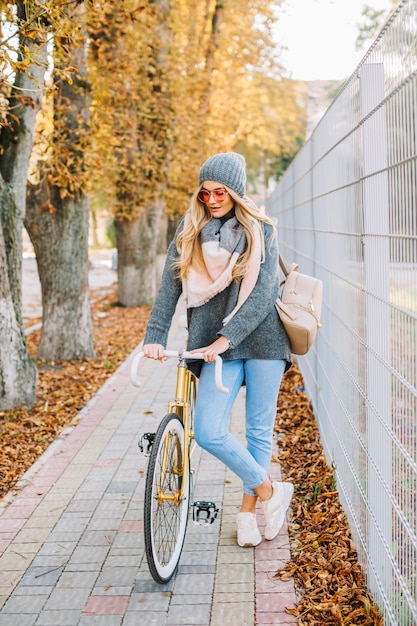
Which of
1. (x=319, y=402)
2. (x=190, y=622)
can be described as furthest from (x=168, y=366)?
(x=190, y=622)

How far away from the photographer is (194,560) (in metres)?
4.63

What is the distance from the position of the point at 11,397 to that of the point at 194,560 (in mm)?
3894

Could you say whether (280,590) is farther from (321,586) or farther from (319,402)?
(319,402)

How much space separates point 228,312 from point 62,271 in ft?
22.8

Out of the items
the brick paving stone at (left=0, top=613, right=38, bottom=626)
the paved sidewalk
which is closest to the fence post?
the paved sidewalk

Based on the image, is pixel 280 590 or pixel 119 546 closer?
pixel 280 590

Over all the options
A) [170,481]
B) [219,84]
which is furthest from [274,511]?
[219,84]

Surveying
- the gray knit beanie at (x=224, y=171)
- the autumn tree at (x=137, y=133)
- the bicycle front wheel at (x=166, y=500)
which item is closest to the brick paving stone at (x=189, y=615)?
the bicycle front wheel at (x=166, y=500)

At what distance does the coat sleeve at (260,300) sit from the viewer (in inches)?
169

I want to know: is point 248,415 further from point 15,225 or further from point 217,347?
point 15,225

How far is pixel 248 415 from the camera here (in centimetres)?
471

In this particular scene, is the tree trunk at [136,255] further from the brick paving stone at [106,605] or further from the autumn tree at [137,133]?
the brick paving stone at [106,605]

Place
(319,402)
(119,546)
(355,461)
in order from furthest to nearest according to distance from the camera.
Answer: (319,402)
(119,546)
(355,461)

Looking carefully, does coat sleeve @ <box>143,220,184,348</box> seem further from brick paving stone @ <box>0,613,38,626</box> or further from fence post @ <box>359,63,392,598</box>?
brick paving stone @ <box>0,613,38,626</box>
